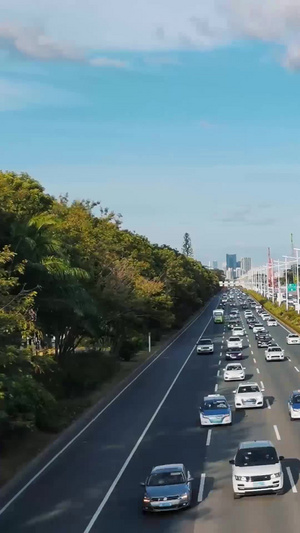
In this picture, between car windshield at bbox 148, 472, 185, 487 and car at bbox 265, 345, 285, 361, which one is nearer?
car windshield at bbox 148, 472, 185, 487

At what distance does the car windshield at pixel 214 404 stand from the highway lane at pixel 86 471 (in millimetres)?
1244

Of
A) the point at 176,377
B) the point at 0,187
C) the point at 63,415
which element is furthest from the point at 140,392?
the point at 0,187

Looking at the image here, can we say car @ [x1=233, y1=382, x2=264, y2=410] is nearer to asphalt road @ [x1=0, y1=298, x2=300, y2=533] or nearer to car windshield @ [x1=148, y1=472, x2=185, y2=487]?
asphalt road @ [x1=0, y1=298, x2=300, y2=533]

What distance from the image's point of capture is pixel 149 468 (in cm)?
2361

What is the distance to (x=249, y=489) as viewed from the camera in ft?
62.7

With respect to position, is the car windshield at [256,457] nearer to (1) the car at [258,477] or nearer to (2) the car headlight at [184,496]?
(1) the car at [258,477]

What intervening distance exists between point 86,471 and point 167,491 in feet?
18.7

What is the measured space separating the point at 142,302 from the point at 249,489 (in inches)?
1390

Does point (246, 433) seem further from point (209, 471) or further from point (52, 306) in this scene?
point (52, 306)

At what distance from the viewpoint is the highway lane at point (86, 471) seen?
18812 millimetres

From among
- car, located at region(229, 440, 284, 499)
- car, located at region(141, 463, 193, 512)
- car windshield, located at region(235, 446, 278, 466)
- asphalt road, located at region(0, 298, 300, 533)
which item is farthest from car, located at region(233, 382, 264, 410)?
car, located at region(141, 463, 193, 512)

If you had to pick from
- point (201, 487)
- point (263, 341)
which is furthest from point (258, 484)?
point (263, 341)

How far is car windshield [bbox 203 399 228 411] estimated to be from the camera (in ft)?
101

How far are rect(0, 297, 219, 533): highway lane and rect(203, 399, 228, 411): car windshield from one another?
4.08ft
